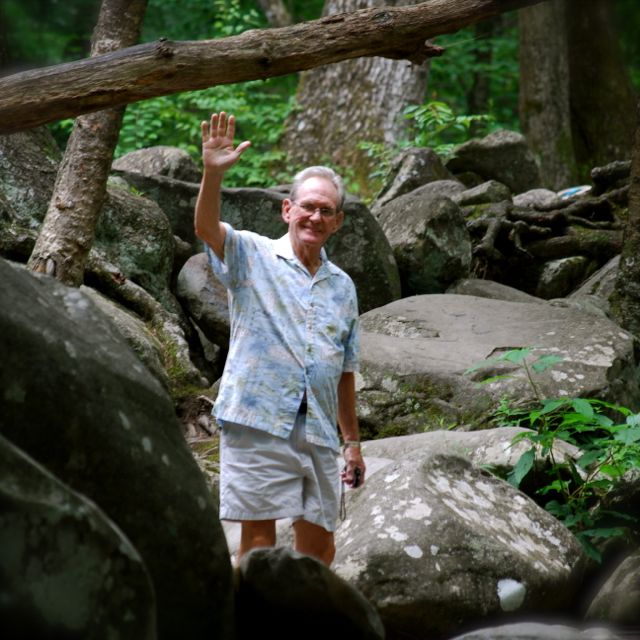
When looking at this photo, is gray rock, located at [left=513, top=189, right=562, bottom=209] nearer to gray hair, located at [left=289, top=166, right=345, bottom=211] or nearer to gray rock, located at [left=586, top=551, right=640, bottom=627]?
gray rock, located at [left=586, top=551, right=640, bottom=627]

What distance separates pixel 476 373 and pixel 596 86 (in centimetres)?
1115

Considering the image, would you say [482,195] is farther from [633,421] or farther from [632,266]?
[633,421]

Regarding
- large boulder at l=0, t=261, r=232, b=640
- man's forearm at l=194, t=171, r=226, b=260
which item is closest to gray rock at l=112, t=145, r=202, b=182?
man's forearm at l=194, t=171, r=226, b=260

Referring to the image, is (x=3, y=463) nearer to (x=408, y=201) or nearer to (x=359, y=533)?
(x=359, y=533)

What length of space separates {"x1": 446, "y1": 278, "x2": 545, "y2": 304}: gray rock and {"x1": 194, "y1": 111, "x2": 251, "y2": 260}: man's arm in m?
5.83

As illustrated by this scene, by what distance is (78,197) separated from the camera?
6.56m

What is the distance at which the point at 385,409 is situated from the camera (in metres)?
6.59

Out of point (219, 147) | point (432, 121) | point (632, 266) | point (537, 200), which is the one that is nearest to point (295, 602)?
point (219, 147)

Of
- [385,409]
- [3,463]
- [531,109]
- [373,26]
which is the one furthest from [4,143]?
[531,109]

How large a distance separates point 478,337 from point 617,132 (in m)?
9.75

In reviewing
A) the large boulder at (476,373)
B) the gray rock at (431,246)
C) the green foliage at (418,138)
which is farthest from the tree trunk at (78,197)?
the green foliage at (418,138)

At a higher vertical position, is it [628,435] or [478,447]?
[628,435]

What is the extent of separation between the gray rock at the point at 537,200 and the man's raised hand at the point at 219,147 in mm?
7976

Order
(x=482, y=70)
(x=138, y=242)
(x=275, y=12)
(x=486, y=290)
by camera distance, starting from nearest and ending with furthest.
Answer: (x=138, y=242) → (x=486, y=290) → (x=275, y=12) → (x=482, y=70)
